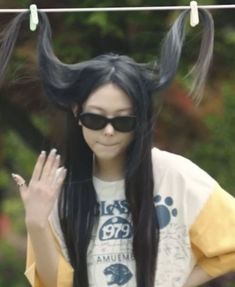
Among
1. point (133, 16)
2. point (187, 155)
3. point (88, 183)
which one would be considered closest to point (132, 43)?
point (133, 16)

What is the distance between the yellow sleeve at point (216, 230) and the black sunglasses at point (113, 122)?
0.32 metres

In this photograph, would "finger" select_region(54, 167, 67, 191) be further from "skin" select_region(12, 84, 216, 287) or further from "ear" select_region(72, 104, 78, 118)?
"ear" select_region(72, 104, 78, 118)

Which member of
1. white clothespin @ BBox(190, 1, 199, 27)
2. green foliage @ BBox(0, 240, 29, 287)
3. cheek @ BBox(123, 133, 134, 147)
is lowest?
green foliage @ BBox(0, 240, 29, 287)

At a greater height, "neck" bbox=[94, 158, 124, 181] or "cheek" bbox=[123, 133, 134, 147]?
"cheek" bbox=[123, 133, 134, 147]

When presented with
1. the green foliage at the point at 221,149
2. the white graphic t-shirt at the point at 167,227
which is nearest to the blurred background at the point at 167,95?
the green foliage at the point at 221,149

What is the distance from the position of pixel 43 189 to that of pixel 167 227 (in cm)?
35

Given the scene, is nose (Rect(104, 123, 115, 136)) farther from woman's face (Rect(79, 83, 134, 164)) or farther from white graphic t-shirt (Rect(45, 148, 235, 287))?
white graphic t-shirt (Rect(45, 148, 235, 287))

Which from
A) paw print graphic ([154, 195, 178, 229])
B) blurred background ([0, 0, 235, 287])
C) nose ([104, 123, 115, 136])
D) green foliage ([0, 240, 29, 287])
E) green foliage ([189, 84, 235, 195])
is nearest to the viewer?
nose ([104, 123, 115, 136])

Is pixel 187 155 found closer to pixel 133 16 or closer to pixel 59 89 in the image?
pixel 133 16

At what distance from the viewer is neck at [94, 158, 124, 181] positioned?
3381mm

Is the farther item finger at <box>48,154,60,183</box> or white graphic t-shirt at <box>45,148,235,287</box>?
white graphic t-shirt at <box>45,148,235,287</box>

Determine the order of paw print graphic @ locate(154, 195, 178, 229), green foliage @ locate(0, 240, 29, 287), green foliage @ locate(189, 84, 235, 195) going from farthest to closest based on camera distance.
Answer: green foliage @ locate(0, 240, 29, 287), green foliage @ locate(189, 84, 235, 195), paw print graphic @ locate(154, 195, 178, 229)

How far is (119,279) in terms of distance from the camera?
133 inches

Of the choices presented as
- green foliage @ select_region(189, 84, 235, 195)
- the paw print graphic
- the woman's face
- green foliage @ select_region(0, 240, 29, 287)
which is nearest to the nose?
the woman's face
